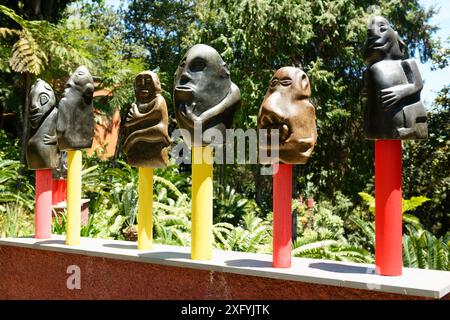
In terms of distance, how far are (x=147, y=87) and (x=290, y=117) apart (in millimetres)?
1611

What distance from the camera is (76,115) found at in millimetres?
5062

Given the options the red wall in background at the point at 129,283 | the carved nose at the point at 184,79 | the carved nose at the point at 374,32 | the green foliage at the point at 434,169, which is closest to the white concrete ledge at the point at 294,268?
the red wall in background at the point at 129,283

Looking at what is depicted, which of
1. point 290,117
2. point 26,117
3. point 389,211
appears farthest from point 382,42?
point 26,117

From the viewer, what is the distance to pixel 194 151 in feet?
13.6

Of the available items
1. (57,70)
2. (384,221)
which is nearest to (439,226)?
(57,70)

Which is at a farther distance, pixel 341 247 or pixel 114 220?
pixel 114 220

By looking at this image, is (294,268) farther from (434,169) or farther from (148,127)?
(434,169)

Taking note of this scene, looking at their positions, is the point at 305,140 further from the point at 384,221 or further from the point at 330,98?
the point at 330,98

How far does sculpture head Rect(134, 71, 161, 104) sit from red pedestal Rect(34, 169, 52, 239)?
167 cm

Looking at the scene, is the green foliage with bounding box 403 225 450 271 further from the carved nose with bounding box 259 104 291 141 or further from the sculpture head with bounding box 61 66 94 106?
the sculpture head with bounding box 61 66 94 106

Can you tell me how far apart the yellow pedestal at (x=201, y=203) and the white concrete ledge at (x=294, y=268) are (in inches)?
5.3

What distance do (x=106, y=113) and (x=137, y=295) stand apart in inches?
480

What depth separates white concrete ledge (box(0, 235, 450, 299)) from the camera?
3.22 metres

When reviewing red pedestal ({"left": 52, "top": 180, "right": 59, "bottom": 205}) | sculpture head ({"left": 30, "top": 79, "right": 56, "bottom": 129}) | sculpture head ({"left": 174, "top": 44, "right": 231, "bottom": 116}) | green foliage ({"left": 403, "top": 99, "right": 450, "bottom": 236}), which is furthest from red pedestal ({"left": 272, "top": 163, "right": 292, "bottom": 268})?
green foliage ({"left": 403, "top": 99, "right": 450, "bottom": 236})
